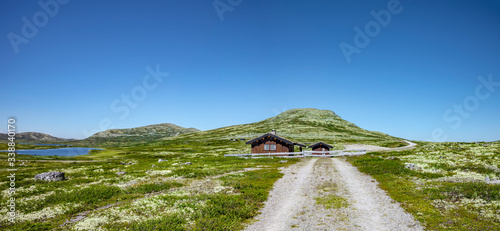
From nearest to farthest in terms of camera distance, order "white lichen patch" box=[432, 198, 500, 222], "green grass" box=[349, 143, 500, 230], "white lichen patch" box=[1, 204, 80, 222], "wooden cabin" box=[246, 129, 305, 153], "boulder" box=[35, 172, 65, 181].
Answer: "green grass" box=[349, 143, 500, 230] < "white lichen patch" box=[432, 198, 500, 222] < "white lichen patch" box=[1, 204, 80, 222] < "boulder" box=[35, 172, 65, 181] < "wooden cabin" box=[246, 129, 305, 153]

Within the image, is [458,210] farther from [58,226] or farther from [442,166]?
[58,226]

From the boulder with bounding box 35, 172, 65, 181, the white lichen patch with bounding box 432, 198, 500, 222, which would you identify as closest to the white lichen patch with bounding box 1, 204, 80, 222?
the boulder with bounding box 35, 172, 65, 181

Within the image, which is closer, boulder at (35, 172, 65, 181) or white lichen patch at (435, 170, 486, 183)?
white lichen patch at (435, 170, 486, 183)

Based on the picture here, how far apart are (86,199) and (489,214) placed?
2721cm

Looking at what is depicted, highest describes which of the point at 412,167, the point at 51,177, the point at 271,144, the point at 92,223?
the point at 271,144

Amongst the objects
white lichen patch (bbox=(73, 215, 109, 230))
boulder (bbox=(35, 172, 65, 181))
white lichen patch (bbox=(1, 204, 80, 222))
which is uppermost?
white lichen patch (bbox=(73, 215, 109, 230))

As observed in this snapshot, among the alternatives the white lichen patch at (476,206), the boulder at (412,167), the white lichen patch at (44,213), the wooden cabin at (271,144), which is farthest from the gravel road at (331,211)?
the wooden cabin at (271,144)

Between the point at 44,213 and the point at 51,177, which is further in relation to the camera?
the point at 51,177

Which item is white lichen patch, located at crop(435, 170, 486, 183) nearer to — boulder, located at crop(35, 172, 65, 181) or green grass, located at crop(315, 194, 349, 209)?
green grass, located at crop(315, 194, 349, 209)

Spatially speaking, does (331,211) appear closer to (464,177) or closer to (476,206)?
(476,206)

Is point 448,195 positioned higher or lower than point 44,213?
higher

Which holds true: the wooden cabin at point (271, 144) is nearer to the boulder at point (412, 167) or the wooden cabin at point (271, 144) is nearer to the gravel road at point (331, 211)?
the boulder at point (412, 167)

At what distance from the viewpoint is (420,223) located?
12.6m

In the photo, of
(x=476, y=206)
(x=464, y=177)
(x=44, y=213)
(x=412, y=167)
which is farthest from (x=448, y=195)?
(x=44, y=213)
